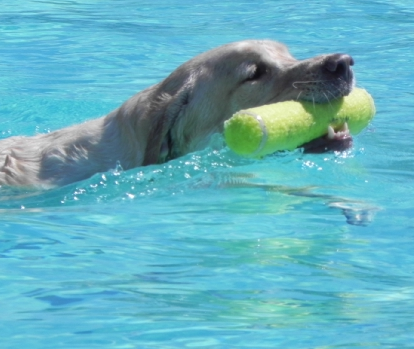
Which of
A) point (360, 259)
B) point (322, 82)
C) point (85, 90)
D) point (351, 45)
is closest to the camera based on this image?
point (360, 259)

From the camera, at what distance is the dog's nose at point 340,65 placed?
552 cm

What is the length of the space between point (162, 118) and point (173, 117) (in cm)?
7

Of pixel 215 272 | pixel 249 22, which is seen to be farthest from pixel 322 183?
pixel 249 22

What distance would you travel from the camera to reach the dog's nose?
18.1ft

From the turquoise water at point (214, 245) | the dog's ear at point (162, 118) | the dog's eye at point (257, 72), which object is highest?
the dog's eye at point (257, 72)

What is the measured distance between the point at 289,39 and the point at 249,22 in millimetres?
1092

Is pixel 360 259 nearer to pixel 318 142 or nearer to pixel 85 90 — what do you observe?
pixel 318 142

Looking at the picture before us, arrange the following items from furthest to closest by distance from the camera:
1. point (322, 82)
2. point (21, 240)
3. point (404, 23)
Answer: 1. point (404, 23)
2. point (322, 82)
3. point (21, 240)

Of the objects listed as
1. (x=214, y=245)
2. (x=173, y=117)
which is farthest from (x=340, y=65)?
(x=214, y=245)

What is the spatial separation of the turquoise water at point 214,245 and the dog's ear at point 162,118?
10 cm

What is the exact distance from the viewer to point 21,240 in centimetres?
475

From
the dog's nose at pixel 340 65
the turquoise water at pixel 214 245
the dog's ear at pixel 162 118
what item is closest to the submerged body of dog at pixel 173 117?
the dog's ear at pixel 162 118

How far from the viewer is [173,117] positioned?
5.88 metres

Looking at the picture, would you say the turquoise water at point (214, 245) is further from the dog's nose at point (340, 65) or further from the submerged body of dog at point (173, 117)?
the dog's nose at point (340, 65)
